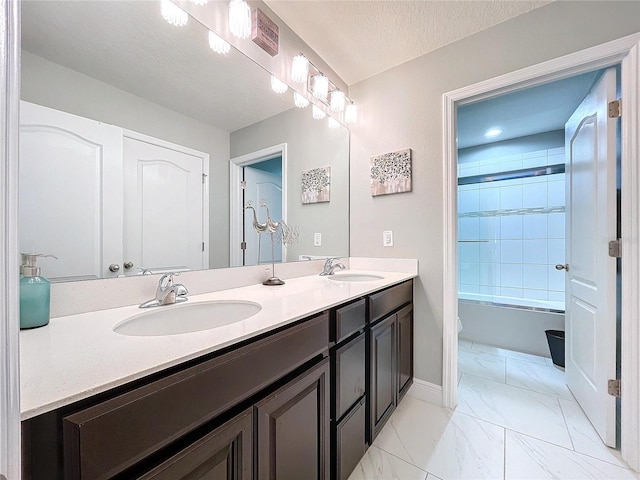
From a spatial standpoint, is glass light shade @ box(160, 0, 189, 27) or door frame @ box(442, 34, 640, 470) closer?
glass light shade @ box(160, 0, 189, 27)

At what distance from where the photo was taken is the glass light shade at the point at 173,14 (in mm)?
1096

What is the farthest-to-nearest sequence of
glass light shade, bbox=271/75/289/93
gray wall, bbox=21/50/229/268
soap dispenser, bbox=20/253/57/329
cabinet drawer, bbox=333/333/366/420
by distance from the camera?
glass light shade, bbox=271/75/289/93, cabinet drawer, bbox=333/333/366/420, gray wall, bbox=21/50/229/268, soap dispenser, bbox=20/253/57/329

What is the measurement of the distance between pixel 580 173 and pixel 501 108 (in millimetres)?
1064

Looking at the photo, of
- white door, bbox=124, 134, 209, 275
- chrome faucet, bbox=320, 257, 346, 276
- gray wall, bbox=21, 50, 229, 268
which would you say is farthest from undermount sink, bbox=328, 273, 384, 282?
white door, bbox=124, 134, 209, 275

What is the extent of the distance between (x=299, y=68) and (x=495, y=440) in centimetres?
238

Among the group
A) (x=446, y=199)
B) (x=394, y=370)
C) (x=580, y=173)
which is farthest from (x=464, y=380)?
(x=580, y=173)

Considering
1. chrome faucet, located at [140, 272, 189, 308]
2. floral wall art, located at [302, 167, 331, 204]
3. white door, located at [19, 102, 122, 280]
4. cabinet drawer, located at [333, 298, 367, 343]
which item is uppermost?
floral wall art, located at [302, 167, 331, 204]

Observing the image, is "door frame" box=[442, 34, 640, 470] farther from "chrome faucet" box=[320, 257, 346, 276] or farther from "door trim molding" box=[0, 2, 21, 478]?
"door trim molding" box=[0, 2, 21, 478]

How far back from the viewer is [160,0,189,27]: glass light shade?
43.1 inches

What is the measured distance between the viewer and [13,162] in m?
0.34

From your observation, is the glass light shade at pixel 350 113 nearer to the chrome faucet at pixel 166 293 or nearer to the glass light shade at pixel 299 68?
the glass light shade at pixel 299 68

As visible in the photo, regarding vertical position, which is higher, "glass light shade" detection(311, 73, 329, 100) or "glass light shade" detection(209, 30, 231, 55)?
"glass light shade" detection(311, 73, 329, 100)

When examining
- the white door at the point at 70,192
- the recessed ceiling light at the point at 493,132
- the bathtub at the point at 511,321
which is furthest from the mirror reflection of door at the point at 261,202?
the recessed ceiling light at the point at 493,132

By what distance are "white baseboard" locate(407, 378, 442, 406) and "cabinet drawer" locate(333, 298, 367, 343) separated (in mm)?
944
